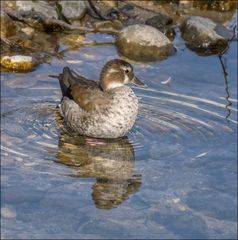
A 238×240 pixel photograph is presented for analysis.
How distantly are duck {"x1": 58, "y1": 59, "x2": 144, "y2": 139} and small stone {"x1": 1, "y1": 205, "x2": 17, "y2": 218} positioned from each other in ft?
7.36

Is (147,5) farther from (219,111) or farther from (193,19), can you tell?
(219,111)

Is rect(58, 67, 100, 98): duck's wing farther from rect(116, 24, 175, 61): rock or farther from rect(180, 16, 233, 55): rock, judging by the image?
rect(180, 16, 233, 55): rock

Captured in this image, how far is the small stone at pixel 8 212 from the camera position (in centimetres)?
755

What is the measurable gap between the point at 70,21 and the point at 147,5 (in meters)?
1.63

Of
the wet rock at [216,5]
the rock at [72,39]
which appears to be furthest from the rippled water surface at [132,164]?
the wet rock at [216,5]

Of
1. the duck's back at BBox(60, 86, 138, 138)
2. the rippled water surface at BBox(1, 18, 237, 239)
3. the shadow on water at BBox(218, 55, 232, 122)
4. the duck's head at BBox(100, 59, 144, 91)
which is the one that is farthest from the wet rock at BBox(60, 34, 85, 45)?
the duck's back at BBox(60, 86, 138, 138)

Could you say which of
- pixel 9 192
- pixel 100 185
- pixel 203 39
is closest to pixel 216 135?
pixel 100 185

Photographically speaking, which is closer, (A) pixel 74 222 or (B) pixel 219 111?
(A) pixel 74 222

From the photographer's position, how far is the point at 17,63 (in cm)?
1161

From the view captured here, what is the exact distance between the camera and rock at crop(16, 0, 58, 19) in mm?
13648

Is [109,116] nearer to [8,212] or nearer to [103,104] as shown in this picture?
[103,104]

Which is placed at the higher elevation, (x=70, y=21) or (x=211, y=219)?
(x=211, y=219)

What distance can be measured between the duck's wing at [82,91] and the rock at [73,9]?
371cm

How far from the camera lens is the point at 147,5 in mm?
14922
